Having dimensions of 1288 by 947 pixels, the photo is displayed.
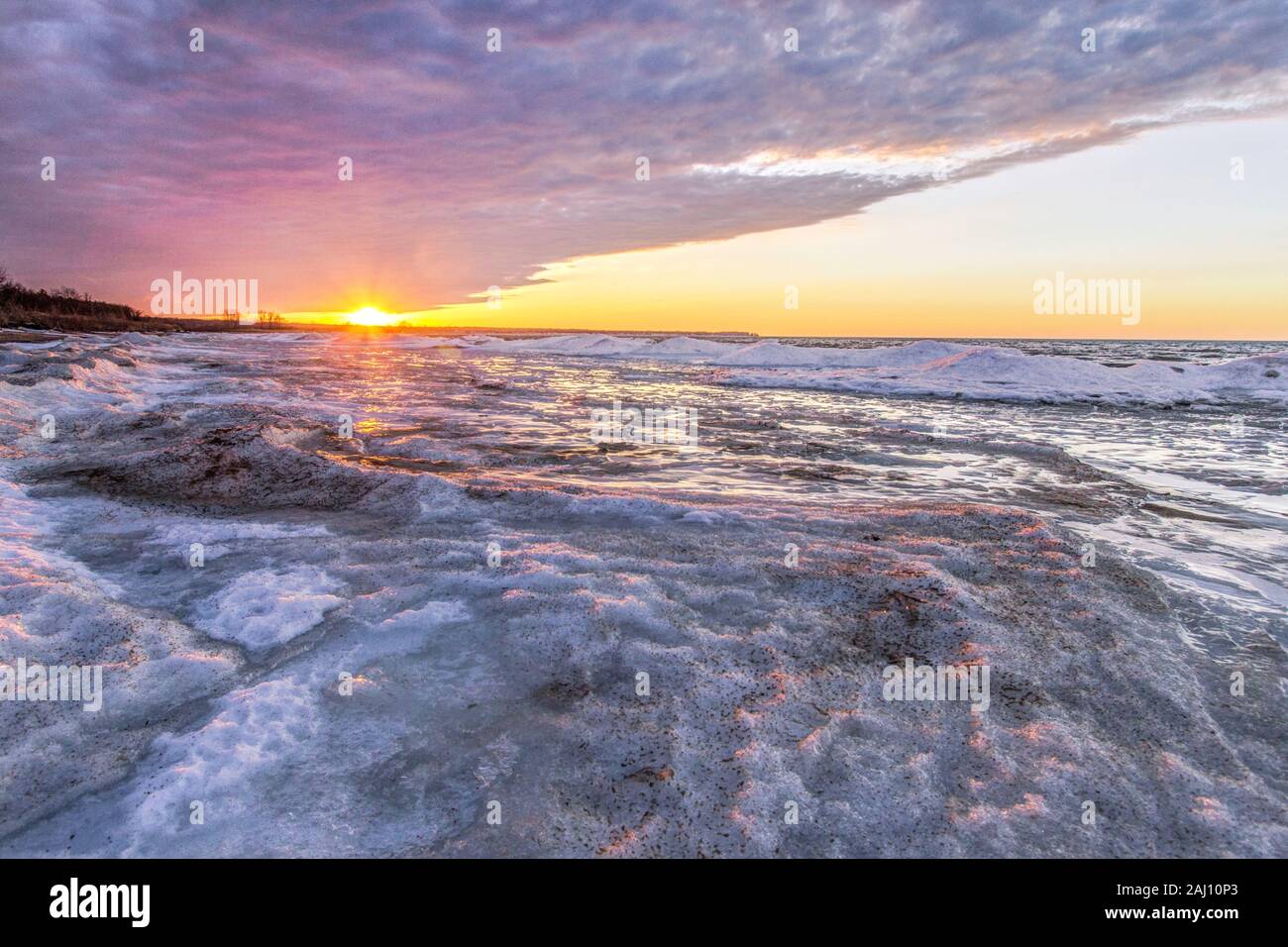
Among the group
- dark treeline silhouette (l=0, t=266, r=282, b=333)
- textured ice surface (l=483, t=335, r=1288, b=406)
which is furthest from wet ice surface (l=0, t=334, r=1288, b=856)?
dark treeline silhouette (l=0, t=266, r=282, b=333)

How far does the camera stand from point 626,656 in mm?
4129

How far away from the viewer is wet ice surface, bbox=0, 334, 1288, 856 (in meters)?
2.74

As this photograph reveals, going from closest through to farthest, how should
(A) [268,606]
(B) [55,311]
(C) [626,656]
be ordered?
(C) [626,656]
(A) [268,606]
(B) [55,311]

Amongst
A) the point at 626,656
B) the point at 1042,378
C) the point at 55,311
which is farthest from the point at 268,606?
the point at 55,311

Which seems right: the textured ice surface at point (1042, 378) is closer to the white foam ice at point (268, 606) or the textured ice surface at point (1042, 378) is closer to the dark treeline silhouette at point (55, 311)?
the white foam ice at point (268, 606)

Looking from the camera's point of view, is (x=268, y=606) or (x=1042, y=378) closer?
(x=268, y=606)

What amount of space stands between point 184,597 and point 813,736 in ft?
15.7

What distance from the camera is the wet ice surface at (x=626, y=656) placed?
8.98 ft

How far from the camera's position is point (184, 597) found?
15.8 ft

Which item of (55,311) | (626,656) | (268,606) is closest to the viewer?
(626,656)

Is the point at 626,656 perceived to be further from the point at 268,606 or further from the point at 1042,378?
the point at 1042,378

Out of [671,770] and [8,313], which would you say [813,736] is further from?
[8,313]

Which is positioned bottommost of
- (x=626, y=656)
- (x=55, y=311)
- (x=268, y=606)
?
(x=626, y=656)
